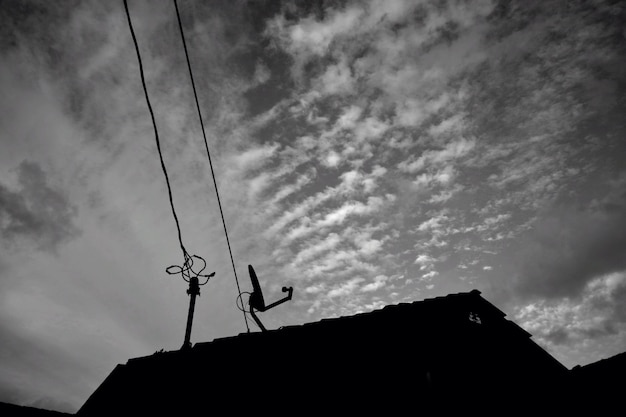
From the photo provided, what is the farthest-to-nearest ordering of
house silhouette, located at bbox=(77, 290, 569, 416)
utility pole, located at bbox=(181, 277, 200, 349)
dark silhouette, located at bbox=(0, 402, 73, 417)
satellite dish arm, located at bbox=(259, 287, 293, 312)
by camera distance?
1. satellite dish arm, located at bbox=(259, 287, 293, 312)
2. utility pole, located at bbox=(181, 277, 200, 349)
3. house silhouette, located at bbox=(77, 290, 569, 416)
4. dark silhouette, located at bbox=(0, 402, 73, 417)

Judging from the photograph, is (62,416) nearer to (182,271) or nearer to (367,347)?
(182,271)

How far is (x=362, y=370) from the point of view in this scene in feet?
20.6

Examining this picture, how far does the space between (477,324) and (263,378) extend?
479cm

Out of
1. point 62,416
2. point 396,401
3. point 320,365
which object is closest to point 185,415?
point 62,416

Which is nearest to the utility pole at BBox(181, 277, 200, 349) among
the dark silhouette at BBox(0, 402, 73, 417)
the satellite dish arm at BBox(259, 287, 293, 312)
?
the satellite dish arm at BBox(259, 287, 293, 312)

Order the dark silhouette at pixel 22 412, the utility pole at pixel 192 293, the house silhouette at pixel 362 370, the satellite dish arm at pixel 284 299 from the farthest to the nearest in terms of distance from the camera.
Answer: the satellite dish arm at pixel 284 299, the utility pole at pixel 192 293, the house silhouette at pixel 362 370, the dark silhouette at pixel 22 412

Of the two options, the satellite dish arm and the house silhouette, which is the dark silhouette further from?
the satellite dish arm

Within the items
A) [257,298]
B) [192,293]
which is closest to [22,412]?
[192,293]

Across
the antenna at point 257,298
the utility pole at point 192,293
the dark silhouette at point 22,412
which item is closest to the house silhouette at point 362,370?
the utility pole at point 192,293

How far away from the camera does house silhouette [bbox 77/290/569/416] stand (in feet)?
19.3

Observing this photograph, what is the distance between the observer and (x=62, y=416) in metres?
4.43

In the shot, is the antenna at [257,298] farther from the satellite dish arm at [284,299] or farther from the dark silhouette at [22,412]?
the dark silhouette at [22,412]

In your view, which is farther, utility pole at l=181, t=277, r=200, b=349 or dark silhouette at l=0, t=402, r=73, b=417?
utility pole at l=181, t=277, r=200, b=349

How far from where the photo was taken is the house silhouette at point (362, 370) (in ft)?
19.3
